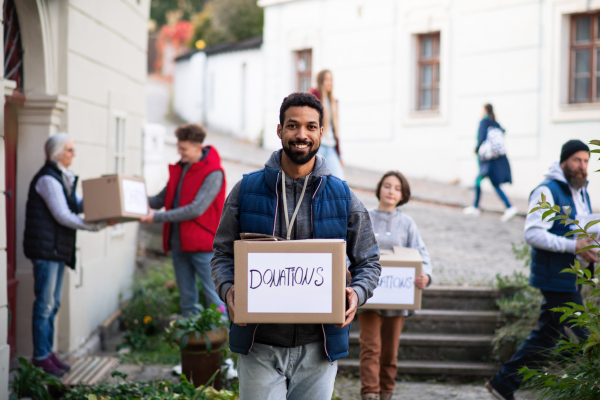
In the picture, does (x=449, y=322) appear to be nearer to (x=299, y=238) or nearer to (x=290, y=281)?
(x=299, y=238)

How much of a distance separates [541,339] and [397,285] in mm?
1127

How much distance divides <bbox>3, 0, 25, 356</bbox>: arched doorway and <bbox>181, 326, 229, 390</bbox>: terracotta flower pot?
1.77m

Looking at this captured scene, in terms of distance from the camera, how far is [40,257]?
17.2 ft

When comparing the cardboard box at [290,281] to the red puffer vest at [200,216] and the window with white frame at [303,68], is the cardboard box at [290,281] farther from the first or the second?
the window with white frame at [303,68]

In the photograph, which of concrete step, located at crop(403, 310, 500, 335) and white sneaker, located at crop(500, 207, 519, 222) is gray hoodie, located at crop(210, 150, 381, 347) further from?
white sneaker, located at crop(500, 207, 519, 222)

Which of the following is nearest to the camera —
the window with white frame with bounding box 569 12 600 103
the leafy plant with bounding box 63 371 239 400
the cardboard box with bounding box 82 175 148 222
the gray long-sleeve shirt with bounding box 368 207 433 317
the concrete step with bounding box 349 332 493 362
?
the leafy plant with bounding box 63 371 239 400

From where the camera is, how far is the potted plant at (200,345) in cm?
503

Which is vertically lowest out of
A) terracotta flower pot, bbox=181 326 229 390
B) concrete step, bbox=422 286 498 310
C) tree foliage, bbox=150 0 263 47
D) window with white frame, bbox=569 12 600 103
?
terracotta flower pot, bbox=181 326 229 390

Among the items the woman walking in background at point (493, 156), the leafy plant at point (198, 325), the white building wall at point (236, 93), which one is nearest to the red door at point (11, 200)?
the leafy plant at point (198, 325)

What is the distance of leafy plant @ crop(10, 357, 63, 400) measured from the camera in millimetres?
4734

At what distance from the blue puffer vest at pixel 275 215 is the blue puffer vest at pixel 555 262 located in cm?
232

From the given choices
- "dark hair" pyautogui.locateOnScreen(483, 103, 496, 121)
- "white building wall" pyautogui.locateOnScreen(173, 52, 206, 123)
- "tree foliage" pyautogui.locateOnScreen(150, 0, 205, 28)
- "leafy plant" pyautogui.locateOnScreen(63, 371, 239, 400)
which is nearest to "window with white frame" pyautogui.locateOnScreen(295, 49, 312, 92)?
"white building wall" pyautogui.locateOnScreen(173, 52, 206, 123)

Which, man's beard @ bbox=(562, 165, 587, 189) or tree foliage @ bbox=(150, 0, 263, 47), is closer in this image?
man's beard @ bbox=(562, 165, 587, 189)

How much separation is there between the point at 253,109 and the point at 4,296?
1597cm
